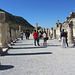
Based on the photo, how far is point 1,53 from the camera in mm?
9492

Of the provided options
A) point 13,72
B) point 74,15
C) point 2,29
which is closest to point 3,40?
point 2,29

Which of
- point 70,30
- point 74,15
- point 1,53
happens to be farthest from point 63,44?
point 74,15

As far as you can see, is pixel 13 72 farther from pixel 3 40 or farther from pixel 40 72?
pixel 3 40

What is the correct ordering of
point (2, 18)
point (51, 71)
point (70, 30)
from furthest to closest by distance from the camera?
point (70, 30)
point (2, 18)
point (51, 71)

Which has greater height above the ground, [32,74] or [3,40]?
[3,40]

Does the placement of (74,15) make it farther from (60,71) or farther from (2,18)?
(60,71)

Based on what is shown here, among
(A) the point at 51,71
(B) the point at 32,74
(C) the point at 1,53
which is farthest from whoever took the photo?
(C) the point at 1,53

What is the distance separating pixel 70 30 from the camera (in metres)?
17.8

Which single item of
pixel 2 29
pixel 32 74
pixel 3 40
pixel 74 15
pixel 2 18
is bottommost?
pixel 32 74

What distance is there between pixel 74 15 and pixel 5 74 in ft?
140

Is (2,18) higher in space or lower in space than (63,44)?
higher

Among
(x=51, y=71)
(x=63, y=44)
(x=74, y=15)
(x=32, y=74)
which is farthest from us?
(x=74, y=15)

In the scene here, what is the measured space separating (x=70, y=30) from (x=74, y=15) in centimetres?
2945

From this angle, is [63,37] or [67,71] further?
[63,37]
